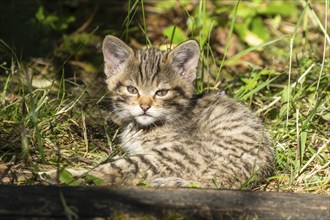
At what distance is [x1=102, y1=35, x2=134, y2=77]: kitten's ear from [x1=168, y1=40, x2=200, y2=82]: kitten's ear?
370 mm

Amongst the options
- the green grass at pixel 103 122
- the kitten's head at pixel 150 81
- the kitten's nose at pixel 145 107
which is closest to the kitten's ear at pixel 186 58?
the kitten's head at pixel 150 81

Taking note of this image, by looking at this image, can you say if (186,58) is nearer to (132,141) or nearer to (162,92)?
(162,92)

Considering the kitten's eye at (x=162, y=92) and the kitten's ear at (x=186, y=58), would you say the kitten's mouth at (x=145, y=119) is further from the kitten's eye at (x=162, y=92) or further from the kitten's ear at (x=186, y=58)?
the kitten's ear at (x=186, y=58)

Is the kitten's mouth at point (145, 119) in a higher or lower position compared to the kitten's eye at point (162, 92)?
lower

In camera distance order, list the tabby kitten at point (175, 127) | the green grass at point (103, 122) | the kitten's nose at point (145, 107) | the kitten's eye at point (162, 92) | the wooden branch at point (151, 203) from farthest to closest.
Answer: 1. the kitten's eye at point (162, 92)
2. the kitten's nose at point (145, 107)
3. the green grass at point (103, 122)
4. the tabby kitten at point (175, 127)
5. the wooden branch at point (151, 203)

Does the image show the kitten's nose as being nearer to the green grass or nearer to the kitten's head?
the kitten's head

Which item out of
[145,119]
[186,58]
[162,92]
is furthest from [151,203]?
[186,58]

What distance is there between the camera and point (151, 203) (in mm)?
4000

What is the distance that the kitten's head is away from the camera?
5.76 m

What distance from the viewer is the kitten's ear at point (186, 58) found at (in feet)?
19.3

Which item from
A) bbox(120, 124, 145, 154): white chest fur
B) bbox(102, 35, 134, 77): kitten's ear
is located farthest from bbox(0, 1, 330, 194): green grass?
bbox(102, 35, 134, 77): kitten's ear

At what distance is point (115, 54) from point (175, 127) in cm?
84

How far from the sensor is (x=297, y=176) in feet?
17.8

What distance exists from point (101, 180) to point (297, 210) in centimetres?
144
